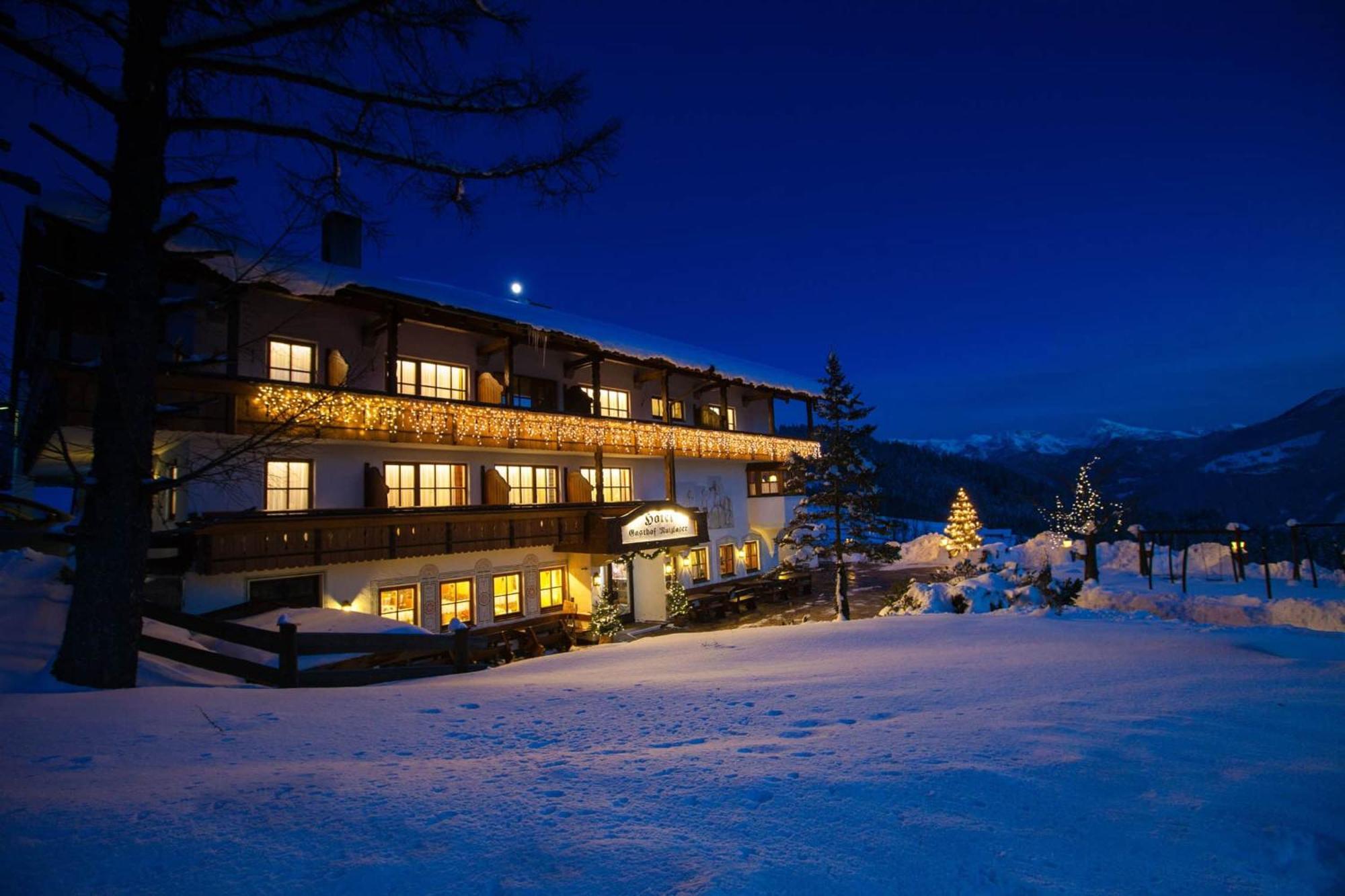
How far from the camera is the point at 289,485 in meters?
15.7

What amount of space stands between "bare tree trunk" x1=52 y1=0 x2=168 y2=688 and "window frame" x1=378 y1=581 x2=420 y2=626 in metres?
10.8

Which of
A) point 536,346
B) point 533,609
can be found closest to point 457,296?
point 536,346

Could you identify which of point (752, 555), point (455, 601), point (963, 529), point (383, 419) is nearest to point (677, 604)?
point (455, 601)

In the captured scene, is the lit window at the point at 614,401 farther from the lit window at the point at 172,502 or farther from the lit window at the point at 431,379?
the lit window at the point at 172,502

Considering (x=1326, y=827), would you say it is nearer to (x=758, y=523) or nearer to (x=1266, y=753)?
(x=1266, y=753)

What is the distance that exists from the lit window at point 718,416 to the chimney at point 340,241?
16.9 meters

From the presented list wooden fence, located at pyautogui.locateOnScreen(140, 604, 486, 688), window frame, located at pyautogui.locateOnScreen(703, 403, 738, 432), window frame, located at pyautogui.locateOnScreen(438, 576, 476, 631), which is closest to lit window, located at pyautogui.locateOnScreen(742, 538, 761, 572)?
window frame, located at pyautogui.locateOnScreen(703, 403, 738, 432)

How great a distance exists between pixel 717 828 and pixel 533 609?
18.8 metres

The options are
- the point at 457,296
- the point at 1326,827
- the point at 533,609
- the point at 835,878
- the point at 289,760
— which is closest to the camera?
the point at 835,878

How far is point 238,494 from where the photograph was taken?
14.2 metres

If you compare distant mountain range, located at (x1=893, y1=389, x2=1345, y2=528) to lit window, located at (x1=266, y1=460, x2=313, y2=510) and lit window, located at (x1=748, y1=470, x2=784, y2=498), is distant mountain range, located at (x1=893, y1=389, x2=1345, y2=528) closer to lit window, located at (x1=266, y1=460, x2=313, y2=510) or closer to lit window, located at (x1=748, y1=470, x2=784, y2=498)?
lit window, located at (x1=748, y1=470, x2=784, y2=498)

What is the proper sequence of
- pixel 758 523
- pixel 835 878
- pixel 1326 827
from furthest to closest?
pixel 758 523 < pixel 1326 827 < pixel 835 878

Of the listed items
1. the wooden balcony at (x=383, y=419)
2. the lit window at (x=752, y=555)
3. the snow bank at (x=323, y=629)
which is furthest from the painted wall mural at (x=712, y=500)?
the snow bank at (x=323, y=629)

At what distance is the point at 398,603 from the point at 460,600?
1.88m
